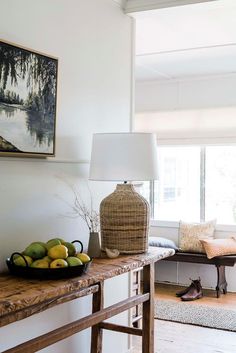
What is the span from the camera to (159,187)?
19.4 feet

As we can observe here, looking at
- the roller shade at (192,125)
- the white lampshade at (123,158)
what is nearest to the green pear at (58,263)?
the white lampshade at (123,158)

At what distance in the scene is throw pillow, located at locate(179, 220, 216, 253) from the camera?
521 centimetres

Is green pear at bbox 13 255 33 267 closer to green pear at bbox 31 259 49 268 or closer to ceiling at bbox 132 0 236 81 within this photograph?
green pear at bbox 31 259 49 268

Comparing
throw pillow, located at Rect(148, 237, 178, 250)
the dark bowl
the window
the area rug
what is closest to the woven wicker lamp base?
the dark bowl

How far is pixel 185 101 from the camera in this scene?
18.2ft

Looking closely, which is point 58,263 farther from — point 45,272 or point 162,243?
point 162,243

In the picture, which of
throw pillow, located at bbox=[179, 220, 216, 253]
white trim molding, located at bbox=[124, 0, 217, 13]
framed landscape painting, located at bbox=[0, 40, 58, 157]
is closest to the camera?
framed landscape painting, located at bbox=[0, 40, 58, 157]

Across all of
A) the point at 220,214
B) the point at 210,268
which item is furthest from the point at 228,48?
the point at 210,268

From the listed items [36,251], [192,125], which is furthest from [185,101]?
[36,251]

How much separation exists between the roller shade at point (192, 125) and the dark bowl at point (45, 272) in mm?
3652

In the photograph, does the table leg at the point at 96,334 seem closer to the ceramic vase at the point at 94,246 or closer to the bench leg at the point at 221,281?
the ceramic vase at the point at 94,246

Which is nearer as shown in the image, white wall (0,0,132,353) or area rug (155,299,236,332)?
white wall (0,0,132,353)

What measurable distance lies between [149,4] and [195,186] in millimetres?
2903

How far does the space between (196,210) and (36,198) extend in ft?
11.6
